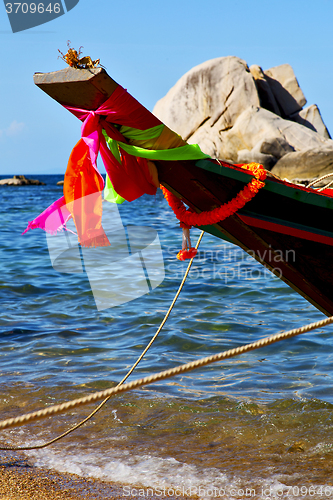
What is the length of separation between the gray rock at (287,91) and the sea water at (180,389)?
1033 inches

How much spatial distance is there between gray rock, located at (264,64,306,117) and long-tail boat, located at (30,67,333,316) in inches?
1168

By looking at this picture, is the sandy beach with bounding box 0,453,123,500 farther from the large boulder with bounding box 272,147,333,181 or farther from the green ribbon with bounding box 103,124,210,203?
the large boulder with bounding box 272,147,333,181

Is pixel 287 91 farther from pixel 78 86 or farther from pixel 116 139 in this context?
A: pixel 78 86

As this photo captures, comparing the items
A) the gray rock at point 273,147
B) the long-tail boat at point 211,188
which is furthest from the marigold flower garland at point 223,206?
the gray rock at point 273,147

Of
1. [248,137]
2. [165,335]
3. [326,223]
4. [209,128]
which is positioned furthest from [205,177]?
[209,128]

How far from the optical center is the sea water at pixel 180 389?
2555 mm

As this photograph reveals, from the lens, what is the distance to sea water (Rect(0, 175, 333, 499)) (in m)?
2.55

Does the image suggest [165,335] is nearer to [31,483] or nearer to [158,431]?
[158,431]

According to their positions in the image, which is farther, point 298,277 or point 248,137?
point 248,137

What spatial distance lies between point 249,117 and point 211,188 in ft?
80.0

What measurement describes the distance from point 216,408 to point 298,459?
2.47 feet

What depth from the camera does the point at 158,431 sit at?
3.01 meters

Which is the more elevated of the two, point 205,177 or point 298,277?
A: point 205,177

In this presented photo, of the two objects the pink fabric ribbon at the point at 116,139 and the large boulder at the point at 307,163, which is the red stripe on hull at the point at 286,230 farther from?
the large boulder at the point at 307,163
